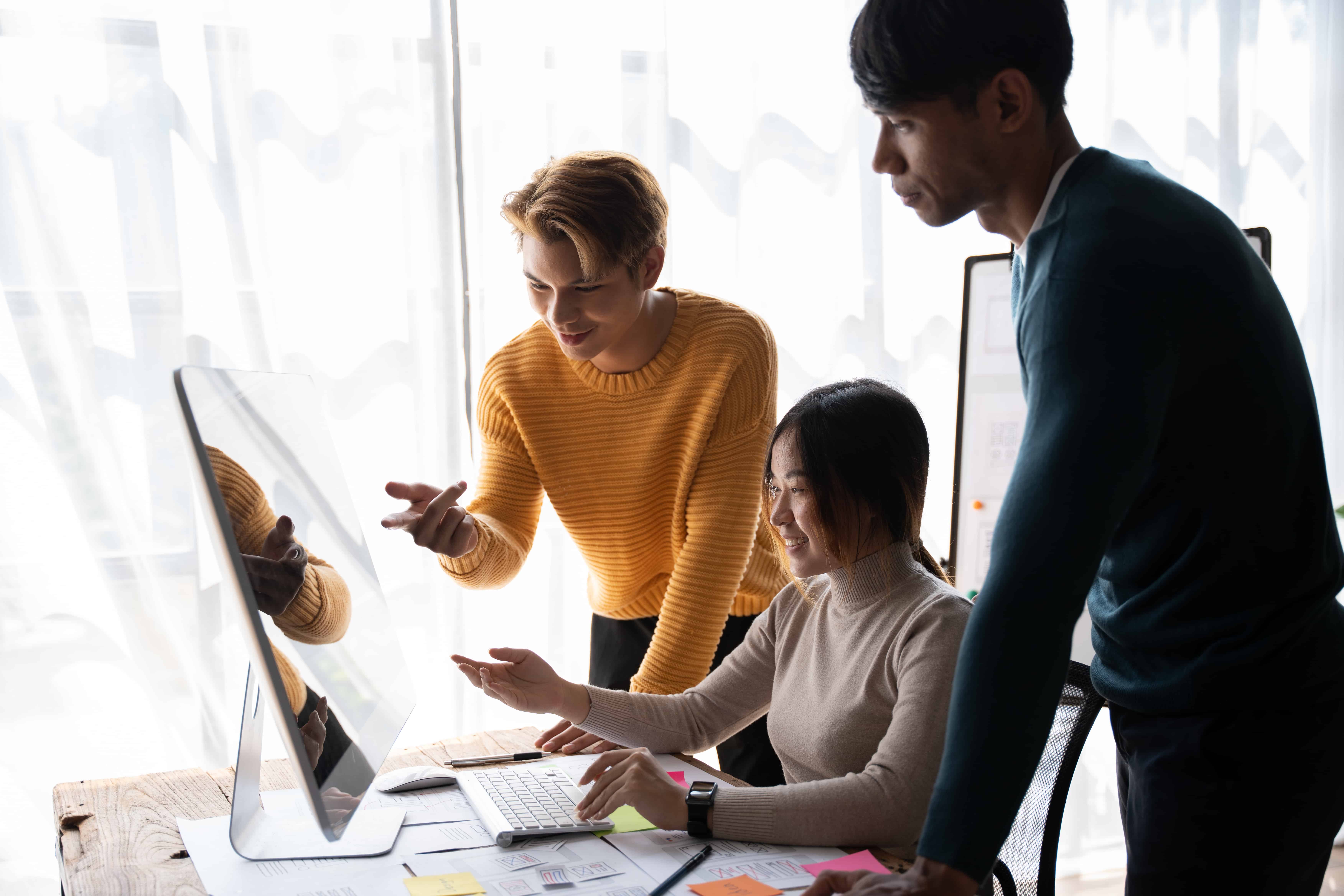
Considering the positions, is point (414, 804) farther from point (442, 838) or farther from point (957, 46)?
point (957, 46)

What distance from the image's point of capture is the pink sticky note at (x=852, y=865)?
3.40 feet

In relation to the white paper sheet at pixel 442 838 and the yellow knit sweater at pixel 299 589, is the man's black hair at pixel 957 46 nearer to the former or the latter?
the yellow knit sweater at pixel 299 589

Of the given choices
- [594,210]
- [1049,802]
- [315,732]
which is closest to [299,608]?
[315,732]

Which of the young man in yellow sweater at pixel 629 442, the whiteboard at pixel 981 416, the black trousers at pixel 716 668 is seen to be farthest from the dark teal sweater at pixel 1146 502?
the whiteboard at pixel 981 416

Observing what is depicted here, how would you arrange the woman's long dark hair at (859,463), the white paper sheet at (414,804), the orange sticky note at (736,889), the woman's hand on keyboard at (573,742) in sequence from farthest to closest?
the woman's hand on keyboard at (573,742) < the woman's long dark hair at (859,463) < the white paper sheet at (414,804) < the orange sticky note at (736,889)

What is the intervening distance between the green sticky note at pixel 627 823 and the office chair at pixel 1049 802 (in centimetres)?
49

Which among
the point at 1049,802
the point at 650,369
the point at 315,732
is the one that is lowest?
the point at 1049,802

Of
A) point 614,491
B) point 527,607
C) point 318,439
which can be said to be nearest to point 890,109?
point 318,439

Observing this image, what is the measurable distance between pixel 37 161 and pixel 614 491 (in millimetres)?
1395

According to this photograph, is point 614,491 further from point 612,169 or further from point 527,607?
point 527,607

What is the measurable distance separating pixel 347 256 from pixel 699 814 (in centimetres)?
165

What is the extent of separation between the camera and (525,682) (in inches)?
54.8

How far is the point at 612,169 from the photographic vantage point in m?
1.56

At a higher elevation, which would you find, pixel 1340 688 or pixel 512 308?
pixel 512 308
